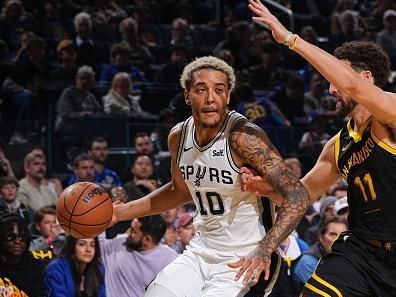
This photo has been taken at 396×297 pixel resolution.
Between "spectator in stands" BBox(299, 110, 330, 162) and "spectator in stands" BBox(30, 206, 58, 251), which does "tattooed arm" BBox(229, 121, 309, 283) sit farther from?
"spectator in stands" BBox(299, 110, 330, 162)

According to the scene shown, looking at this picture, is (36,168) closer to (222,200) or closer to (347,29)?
(222,200)

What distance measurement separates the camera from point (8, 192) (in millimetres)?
8500

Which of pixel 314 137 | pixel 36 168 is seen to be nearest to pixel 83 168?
pixel 36 168

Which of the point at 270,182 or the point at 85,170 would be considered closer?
the point at 270,182

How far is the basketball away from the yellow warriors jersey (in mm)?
1518

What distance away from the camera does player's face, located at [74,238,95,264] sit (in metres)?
6.88

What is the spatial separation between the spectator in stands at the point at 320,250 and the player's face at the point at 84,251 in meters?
1.85

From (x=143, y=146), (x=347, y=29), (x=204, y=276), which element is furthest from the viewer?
(x=347, y=29)

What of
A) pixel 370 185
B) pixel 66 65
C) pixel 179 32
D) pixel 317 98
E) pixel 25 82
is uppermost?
pixel 179 32

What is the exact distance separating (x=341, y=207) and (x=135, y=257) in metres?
2.41

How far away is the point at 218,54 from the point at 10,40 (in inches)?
120

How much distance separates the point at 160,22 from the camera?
14.2 m

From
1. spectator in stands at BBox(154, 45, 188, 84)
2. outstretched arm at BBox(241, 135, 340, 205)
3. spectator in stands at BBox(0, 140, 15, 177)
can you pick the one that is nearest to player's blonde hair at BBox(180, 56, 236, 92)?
Answer: outstretched arm at BBox(241, 135, 340, 205)

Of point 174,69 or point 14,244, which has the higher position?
point 174,69
